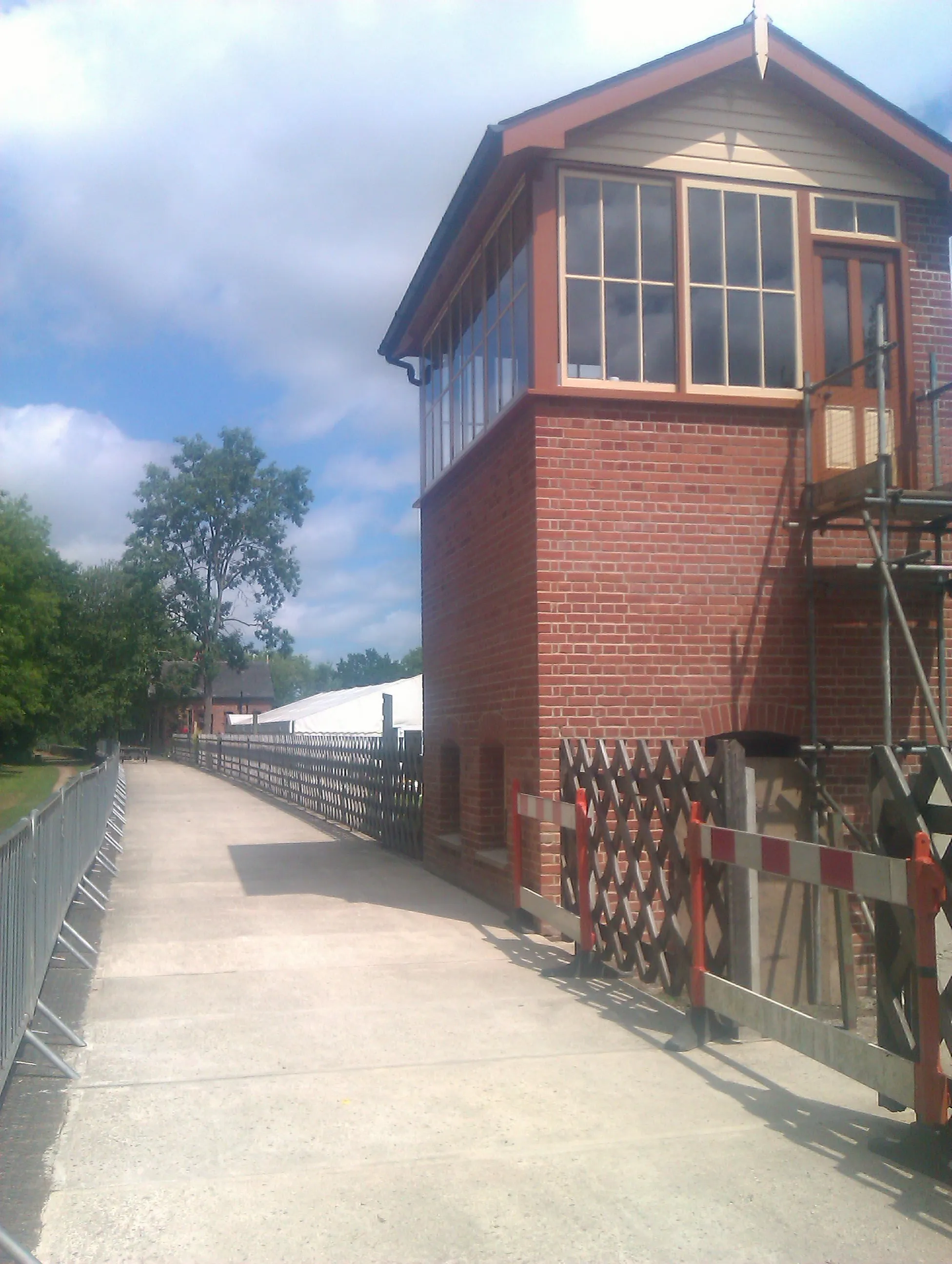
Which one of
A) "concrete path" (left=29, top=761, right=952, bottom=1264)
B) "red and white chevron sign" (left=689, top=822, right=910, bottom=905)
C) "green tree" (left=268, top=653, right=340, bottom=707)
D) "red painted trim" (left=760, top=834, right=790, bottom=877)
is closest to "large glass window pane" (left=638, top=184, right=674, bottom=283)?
"red and white chevron sign" (left=689, top=822, right=910, bottom=905)

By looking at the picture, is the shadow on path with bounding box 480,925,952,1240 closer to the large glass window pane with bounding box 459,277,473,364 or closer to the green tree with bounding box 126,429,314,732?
the large glass window pane with bounding box 459,277,473,364

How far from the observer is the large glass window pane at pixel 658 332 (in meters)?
9.60

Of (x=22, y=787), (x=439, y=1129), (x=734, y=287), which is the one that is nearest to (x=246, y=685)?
(x=22, y=787)

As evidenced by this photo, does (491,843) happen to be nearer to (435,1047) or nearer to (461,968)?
(461,968)

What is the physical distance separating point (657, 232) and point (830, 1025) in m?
6.69

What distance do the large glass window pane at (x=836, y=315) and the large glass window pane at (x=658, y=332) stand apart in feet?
4.65

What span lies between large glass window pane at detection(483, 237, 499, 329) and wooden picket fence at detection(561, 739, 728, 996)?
4399mm

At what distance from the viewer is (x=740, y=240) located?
9789 mm

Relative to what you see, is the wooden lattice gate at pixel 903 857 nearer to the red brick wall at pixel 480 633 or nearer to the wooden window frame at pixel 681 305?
the red brick wall at pixel 480 633

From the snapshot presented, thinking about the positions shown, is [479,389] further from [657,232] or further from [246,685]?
[246,685]

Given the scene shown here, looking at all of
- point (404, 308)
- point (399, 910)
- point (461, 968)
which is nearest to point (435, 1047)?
point (461, 968)

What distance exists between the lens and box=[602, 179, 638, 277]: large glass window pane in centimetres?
959

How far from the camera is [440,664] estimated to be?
506 inches

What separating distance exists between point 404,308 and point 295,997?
844 cm
